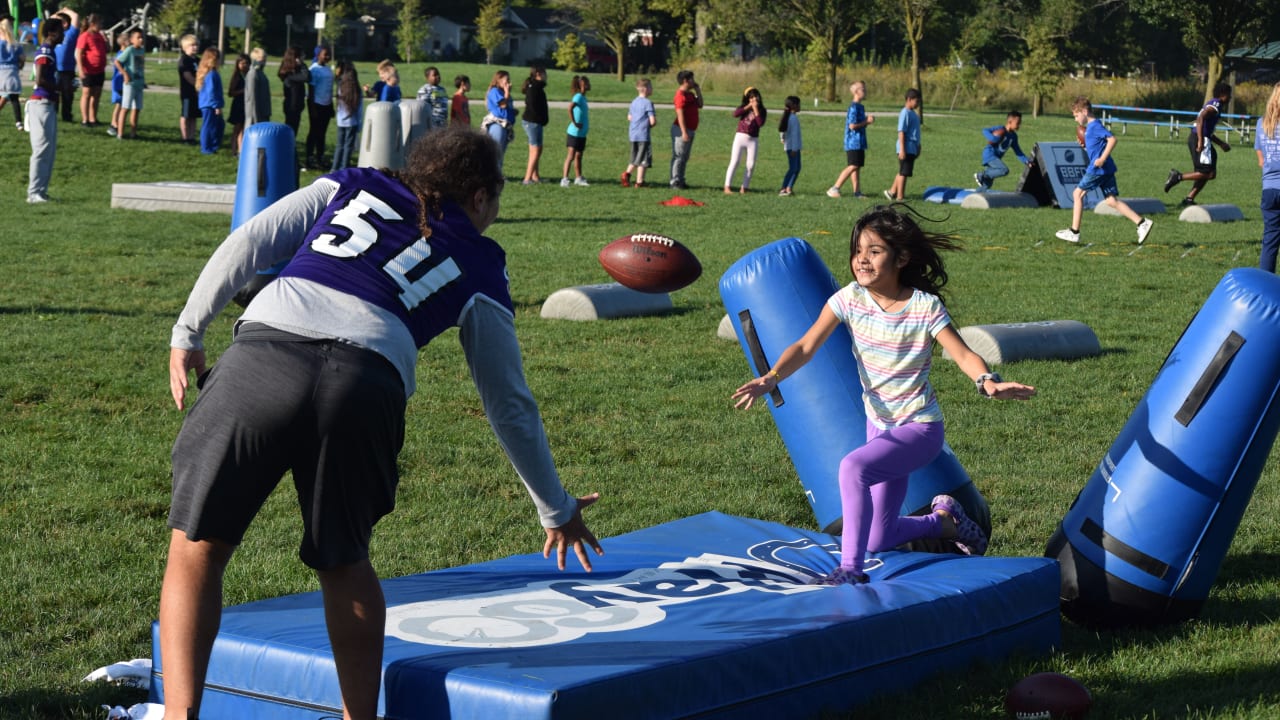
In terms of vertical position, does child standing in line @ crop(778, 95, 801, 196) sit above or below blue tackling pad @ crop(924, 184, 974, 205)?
above

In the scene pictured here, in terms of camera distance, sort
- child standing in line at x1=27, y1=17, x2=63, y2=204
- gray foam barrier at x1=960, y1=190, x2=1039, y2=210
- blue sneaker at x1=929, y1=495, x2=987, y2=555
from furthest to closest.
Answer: gray foam barrier at x1=960, y1=190, x2=1039, y2=210
child standing in line at x1=27, y1=17, x2=63, y2=204
blue sneaker at x1=929, y1=495, x2=987, y2=555

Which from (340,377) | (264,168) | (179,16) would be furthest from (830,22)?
(340,377)

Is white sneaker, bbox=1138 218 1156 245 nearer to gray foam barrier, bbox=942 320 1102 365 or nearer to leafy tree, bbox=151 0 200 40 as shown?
gray foam barrier, bbox=942 320 1102 365

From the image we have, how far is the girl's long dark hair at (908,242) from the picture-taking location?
5.56m

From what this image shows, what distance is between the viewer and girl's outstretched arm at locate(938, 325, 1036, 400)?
496cm

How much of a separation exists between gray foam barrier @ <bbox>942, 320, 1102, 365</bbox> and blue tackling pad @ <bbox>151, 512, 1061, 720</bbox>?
507 centimetres

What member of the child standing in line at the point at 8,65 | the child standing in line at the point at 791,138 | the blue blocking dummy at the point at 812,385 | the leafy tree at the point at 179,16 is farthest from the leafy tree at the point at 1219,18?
the blue blocking dummy at the point at 812,385

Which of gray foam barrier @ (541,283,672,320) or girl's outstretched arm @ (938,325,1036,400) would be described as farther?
gray foam barrier @ (541,283,672,320)

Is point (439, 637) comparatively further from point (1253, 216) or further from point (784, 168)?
point (784, 168)

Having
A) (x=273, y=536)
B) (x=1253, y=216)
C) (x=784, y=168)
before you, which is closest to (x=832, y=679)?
(x=273, y=536)

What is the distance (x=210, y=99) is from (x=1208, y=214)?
16.1 metres

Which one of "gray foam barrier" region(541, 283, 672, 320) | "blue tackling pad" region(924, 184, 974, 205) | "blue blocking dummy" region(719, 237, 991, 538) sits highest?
"blue blocking dummy" region(719, 237, 991, 538)

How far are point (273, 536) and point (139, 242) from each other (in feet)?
A: 33.5

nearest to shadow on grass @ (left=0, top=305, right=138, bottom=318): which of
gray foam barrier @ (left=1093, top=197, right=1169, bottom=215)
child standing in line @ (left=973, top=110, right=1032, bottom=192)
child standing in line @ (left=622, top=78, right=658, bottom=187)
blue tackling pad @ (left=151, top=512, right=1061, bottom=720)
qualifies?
blue tackling pad @ (left=151, top=512, right=1061, bottom=720)
